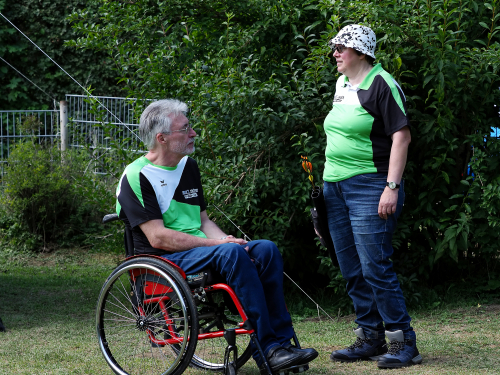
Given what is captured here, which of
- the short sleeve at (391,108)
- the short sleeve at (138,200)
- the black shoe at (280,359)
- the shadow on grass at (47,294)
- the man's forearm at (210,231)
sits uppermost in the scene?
the short sleeve at (391,108)

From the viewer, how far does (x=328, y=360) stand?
3.48 meters

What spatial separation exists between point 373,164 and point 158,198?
1082mm

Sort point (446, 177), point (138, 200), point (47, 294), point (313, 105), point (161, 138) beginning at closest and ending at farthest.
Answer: point (138, 200) < point (161, 138) < point (446, 177) < point (313, 105) < point (47, 294)

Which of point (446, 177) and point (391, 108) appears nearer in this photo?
point (391, 108)

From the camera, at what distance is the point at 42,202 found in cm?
716

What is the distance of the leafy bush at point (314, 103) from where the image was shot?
4.16 metres

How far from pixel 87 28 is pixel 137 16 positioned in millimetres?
406

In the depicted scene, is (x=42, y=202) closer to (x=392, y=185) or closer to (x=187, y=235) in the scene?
(x=187, y=235)

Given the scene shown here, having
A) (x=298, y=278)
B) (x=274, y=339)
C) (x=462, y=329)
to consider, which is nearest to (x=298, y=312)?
(x=298, y=278)

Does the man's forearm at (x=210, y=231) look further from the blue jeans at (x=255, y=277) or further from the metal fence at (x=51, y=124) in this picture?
the metal fence at (x=51, y=124)

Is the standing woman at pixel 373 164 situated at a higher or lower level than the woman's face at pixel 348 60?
lower

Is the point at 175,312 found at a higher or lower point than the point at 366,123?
lower

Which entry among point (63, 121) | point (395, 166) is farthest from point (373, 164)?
point (63, 121)

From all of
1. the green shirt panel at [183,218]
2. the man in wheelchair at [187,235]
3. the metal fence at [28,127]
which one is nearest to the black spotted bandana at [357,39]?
the man in wheelchair at [187,235]
